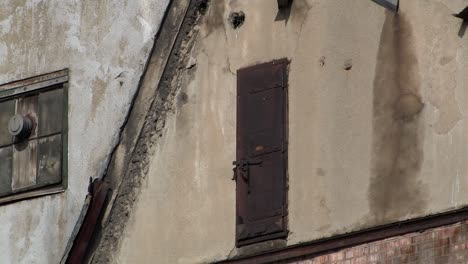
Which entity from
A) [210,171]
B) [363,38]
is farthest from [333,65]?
[210,171]

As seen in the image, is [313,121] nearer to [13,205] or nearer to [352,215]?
[352,215]

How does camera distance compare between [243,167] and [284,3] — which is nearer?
[243,167]

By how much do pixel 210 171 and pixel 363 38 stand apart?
6.91 feet

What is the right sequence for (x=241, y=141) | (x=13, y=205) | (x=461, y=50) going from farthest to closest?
(x=13, y=205), (x=241, y=141), (x=461, y=50)

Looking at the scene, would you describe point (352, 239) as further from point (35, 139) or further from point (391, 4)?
point (35, 139)

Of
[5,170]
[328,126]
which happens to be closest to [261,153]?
[328,126]

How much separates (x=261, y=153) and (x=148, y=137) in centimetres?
158

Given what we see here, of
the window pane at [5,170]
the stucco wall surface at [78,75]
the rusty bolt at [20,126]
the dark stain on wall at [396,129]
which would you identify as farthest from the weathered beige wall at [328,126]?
the window pane at [5,170]

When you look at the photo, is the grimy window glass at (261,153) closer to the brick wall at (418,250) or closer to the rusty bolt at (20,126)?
the brick wall at (418,250)

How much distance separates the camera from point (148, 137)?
71.5 ft

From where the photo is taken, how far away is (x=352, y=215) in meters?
19.7

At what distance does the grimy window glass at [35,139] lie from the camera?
22812 millimetres

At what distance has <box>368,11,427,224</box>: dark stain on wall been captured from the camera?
19.4 m

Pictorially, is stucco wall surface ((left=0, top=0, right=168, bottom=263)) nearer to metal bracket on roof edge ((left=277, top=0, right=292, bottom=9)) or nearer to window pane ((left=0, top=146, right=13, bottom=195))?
window pane ((left=0, top=146, right=13, bottom=195))
